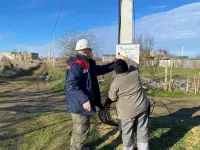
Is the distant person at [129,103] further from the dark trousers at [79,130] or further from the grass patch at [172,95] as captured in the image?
the grass patch at [172,95]

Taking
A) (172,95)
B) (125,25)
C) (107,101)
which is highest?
(125,25)

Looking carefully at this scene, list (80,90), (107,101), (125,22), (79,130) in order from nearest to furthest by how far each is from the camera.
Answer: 1. (80,90)
2. (79,130)
3. (107,101)
4. (125,22)

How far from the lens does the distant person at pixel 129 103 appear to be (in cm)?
385

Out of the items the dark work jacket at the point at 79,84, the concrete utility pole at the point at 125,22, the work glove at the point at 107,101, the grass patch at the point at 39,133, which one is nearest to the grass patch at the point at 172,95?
the grass patch at the point at 39,133

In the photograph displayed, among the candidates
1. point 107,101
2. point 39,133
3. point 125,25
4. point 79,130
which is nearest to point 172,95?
point 125,25

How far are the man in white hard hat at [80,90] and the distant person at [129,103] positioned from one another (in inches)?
16.8

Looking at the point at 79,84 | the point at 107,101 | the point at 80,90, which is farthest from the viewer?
the point at 107,101

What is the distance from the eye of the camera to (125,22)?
5426 mm

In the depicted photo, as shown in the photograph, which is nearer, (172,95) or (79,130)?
(79,130)

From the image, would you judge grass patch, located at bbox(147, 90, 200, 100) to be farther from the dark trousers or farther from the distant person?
the dark trousers

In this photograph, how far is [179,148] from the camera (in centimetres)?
463

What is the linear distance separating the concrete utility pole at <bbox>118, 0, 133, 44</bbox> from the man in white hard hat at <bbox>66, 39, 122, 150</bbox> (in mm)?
1560

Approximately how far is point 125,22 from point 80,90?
7.78ft

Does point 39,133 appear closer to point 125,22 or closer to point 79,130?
point 79,130
